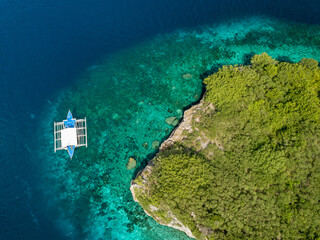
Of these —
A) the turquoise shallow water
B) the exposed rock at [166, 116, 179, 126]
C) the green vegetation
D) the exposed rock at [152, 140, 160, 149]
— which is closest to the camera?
the green vegetation

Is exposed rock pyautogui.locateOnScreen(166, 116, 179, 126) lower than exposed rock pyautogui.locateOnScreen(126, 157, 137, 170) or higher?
higher

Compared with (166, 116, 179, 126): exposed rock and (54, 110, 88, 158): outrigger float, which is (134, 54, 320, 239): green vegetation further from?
(54, 110, 88, 158): outrigger float

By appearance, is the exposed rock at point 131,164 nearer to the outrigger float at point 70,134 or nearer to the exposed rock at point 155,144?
the exposed rock at point 155,144

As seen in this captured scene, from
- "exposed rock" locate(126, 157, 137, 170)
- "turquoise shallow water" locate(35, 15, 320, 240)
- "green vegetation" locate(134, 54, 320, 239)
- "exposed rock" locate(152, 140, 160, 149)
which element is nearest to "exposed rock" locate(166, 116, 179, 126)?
"turquoise shallow water" locate(35, 15, 320, 240)

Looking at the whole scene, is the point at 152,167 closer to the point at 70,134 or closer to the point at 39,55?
the point at 70,134

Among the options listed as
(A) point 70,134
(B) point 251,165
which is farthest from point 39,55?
(B) point 251,165

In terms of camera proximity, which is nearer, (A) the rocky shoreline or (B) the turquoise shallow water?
(A) the rocky shoreline

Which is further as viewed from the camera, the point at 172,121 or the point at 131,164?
the point at 172,121
